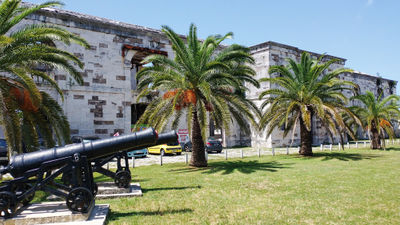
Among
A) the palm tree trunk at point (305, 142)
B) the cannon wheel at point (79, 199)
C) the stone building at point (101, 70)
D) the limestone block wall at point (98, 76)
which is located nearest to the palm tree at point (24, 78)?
the cannon wheel at point (79, 199)

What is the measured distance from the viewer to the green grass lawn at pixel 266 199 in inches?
236

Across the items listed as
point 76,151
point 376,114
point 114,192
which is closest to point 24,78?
point 76,151

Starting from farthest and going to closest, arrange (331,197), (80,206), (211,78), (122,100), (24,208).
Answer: (122,100) < (211,78) < (331,197) < (24,208) < (80,206)

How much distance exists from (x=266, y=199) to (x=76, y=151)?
4706 mm

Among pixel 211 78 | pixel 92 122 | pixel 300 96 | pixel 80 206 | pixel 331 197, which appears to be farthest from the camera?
pixel 92 122

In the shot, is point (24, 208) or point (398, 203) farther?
point (398, 203)

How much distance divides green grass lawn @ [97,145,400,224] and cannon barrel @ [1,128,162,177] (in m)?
1.45

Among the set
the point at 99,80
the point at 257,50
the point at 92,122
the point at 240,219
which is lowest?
the point at 240,219

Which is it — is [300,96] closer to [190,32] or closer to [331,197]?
[190,32]

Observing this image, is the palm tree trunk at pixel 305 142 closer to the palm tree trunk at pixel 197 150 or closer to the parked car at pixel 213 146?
the parked car at pixel 213 146

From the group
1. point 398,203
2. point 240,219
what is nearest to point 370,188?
point 398,203

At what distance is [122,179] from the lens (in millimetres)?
8461

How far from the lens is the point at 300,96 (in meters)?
17.1

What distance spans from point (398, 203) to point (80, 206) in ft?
23.1
